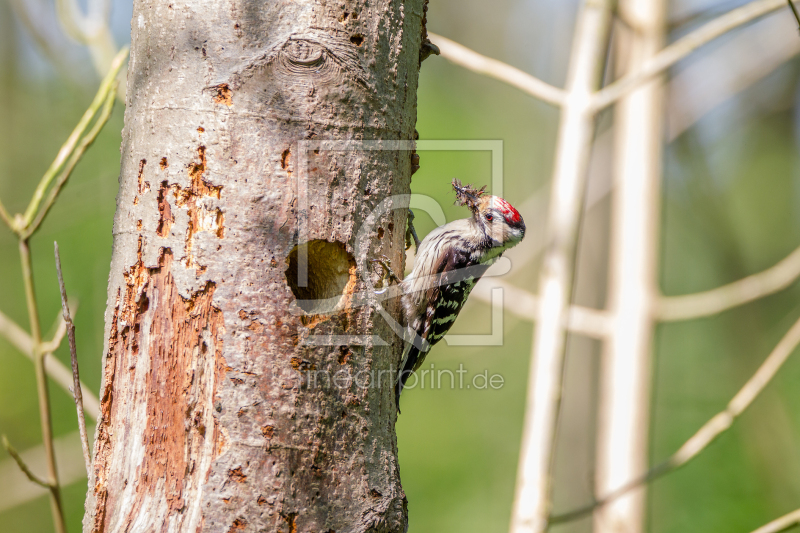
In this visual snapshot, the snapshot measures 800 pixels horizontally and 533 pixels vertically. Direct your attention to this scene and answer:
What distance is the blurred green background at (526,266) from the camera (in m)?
5.41

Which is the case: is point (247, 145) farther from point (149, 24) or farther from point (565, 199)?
point (565, 199)

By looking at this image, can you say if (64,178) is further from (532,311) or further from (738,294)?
(738,294)

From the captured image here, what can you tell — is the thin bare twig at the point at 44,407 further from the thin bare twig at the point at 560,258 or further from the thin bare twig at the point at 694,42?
the thin bare twig at the point at 694,42

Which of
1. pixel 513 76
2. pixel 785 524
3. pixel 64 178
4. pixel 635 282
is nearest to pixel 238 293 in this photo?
pixel 64 178

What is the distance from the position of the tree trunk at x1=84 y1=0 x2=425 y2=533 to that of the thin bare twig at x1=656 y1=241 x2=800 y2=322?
9.39 ft

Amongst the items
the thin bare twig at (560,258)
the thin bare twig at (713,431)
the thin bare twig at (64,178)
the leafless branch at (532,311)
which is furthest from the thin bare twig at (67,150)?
the thin bare twig at (713,431)

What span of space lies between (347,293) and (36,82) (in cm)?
806

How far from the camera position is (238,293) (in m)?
1.55

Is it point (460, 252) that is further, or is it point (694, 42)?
point (460, 252)

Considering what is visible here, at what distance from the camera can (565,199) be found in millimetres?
3012

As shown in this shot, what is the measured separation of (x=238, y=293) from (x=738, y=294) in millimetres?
3406

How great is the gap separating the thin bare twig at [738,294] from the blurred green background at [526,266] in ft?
3.09

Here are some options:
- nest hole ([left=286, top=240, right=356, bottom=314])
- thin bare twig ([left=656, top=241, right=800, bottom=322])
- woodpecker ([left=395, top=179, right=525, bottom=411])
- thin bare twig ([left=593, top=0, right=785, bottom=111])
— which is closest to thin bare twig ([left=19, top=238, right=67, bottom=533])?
nest hole ([left=286, top=240, right=356, bottom=314])

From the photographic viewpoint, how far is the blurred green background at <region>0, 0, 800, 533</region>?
5.41 meters
